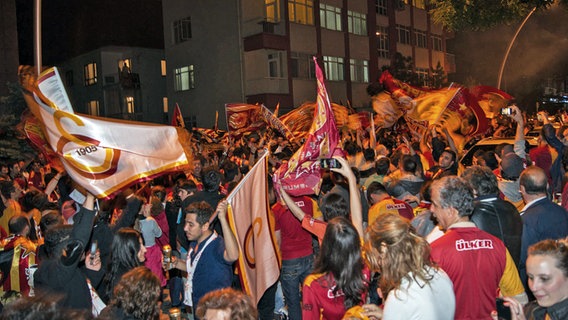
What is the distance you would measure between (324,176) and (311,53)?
86.9 feet

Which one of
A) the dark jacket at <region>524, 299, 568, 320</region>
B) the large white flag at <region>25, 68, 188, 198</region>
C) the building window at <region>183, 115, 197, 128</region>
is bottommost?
the dark jacket at <region>524, 299, 568, 320</region>

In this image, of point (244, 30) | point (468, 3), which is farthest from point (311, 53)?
point (468, 3)

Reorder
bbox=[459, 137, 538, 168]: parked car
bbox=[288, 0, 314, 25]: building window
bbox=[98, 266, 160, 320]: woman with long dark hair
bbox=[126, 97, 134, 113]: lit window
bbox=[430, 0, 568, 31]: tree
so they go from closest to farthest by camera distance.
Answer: bbox=[98, 266, 160, 320]: woman with long dark hair, bbox=[459, 137, 538, 168]: parked car, bbox=[430, 0, 568, 31]: tree, bbox=[288, 0, 314, 25]: building window, bbox=[126, 97, 134, 113]: lit window

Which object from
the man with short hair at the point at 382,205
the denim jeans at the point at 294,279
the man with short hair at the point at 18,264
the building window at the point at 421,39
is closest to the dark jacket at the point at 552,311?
the man with short hair at the point at 382,205

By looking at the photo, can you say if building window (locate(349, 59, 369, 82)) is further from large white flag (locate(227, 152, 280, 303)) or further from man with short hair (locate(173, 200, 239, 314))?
man with short hair (locate(173, 200, 239, 314))

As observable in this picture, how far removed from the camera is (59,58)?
5006 centimetres

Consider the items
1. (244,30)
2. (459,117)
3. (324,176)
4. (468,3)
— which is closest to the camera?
(324,176)

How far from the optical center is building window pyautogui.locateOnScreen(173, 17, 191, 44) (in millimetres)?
36469

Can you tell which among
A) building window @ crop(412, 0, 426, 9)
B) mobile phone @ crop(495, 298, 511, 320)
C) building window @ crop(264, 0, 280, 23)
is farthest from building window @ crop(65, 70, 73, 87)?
mobile phone @ crop(495, 298, 511, 320)

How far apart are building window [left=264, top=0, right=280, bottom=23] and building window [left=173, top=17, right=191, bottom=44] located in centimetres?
664

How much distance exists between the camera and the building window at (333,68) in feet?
116

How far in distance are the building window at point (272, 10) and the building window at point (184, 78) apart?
7.11 metres

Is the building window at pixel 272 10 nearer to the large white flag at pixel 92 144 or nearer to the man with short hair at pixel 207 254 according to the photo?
the large white flag at pixel 92 144

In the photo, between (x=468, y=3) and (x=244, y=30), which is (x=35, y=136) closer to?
(x=468, y=3)
